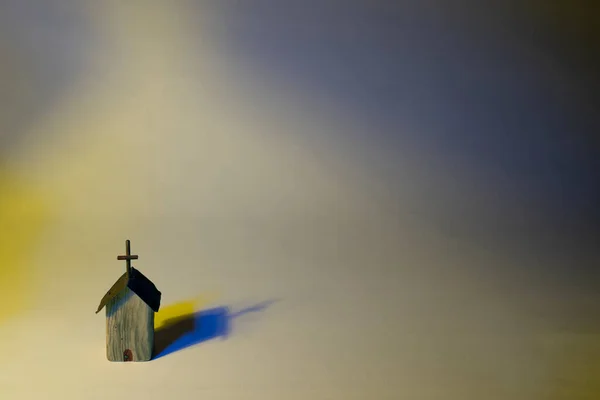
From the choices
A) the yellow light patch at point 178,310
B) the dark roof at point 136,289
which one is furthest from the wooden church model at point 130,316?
the yellow light patch at point 178,310

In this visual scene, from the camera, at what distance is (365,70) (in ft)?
9.86

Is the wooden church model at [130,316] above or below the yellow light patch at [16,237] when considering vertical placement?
below

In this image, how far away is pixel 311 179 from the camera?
2.78m

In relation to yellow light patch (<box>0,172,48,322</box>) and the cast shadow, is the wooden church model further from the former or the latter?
yellow light patch (<box>0,172,48,322</box>)

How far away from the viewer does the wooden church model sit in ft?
4.93

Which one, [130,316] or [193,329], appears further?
[193,329]

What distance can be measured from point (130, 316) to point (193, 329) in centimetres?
28

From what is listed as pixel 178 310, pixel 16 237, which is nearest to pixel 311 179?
pixel 178 310

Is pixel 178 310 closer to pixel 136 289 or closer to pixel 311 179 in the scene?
pixel 136 289

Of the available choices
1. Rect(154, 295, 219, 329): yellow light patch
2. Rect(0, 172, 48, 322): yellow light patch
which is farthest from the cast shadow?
Rect(0, 172, 48, 322): yellow light patch

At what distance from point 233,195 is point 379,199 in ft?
2.02

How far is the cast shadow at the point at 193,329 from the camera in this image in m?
1.66

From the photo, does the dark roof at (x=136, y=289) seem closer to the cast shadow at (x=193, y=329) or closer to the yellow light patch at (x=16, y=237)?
the cast shadow at (x=193, y=329)

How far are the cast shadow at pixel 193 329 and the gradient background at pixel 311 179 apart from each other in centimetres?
4
